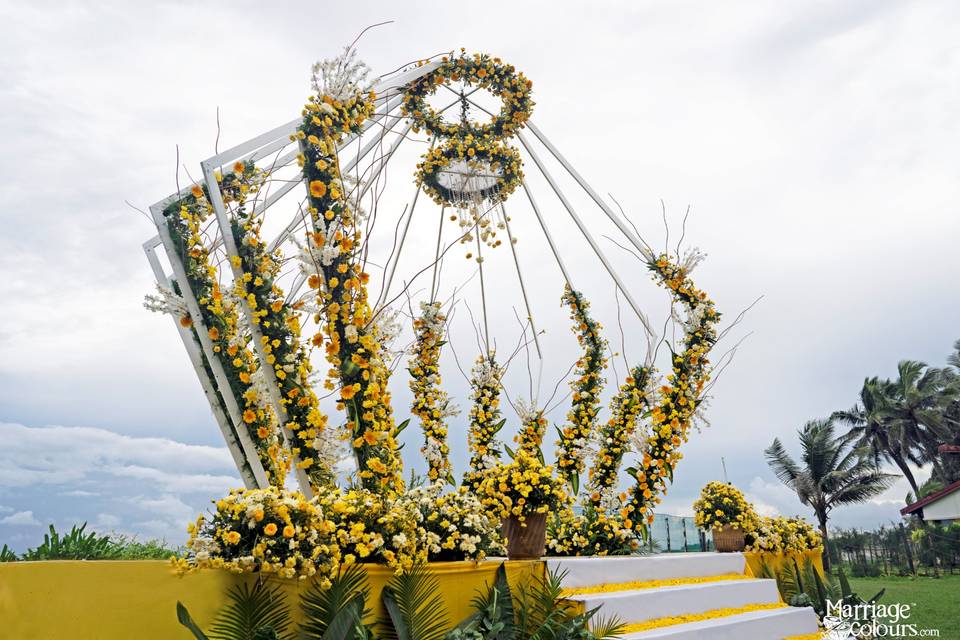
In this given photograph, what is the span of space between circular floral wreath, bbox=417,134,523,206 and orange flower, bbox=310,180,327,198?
340 cm

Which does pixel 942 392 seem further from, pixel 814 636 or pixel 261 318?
pixel 261 318

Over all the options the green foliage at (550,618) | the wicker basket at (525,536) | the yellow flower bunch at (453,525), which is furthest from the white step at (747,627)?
the yellow flower bunch at (453,525)

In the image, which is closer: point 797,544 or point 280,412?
point 280,412

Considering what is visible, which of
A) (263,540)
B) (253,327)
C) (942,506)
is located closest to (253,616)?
(263,540)

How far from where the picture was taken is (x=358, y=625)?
12.1ft

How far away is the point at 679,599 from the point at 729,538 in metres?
3.52

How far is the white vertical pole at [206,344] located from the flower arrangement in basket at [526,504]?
2042mm

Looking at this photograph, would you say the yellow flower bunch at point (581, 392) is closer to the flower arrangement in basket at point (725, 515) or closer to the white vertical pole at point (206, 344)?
the flower arrangement in basket at point (725, 515)

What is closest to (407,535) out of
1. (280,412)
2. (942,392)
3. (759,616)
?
(280,412)

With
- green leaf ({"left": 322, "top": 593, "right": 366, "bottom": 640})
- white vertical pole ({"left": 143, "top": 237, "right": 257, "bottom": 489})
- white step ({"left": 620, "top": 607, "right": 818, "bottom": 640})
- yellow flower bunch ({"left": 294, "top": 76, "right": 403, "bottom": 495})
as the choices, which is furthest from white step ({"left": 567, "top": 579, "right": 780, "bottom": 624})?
white vertical pole ({"left": 143, "top": 237, "right": 257, "bottom": 489})

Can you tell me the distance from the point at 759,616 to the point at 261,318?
562 cm

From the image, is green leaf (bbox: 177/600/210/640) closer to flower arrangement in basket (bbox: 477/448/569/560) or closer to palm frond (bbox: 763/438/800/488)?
flower arrangement in basket (bbox: 477/448/569/560)

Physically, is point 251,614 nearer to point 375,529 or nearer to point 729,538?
point 375,529

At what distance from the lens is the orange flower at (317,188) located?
17.4 feet
